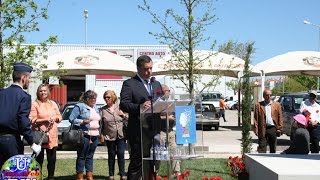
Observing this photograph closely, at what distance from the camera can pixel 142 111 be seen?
6172 millimetres

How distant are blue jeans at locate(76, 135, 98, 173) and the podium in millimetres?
3152

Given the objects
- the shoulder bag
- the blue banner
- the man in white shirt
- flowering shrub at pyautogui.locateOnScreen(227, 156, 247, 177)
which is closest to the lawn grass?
flowering shrub at pyautogui.locateOnScreen(227, 156, 247, 177)

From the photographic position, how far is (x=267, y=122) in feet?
37.0

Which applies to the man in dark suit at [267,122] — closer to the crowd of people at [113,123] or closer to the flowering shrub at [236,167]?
the crowd of people at [113,123]

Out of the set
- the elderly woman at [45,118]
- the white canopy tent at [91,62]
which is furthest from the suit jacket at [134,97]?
the white canopy tent at [91,62]

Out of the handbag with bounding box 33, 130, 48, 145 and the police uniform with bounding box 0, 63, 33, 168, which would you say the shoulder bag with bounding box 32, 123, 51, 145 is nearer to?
the handbag with bounding box 33, 130, 48, 145

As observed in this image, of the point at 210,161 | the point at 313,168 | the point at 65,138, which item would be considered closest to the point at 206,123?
the point at 210,161

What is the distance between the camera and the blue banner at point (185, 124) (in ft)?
20.3

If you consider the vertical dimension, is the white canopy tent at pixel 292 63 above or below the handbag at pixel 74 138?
above

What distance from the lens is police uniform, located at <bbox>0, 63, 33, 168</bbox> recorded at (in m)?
6.20

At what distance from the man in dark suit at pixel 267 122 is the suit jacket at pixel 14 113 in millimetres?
6156

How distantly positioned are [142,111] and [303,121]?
363 centimetres

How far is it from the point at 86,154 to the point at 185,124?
3.64 meters

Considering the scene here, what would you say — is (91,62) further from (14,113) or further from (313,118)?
(14,113)
